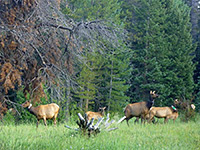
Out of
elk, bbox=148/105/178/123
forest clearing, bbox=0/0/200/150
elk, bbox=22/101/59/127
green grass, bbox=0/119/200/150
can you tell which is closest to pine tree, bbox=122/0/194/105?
forest clearing, bbox=0/0/200/150

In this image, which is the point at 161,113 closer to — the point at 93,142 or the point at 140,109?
the point at 140,109

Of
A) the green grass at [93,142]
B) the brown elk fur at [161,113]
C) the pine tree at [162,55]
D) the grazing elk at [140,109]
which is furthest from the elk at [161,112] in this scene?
the pine tree at [162,55]

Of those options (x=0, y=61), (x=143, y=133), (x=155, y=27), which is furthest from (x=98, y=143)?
(x=155, y=27)

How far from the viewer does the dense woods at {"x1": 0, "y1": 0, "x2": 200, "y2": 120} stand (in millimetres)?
11805

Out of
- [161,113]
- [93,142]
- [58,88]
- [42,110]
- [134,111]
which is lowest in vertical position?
[93,142]

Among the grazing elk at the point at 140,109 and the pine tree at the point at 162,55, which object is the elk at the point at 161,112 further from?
the pine tree at the point at 162,55

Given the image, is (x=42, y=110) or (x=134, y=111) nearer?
(x=42, y=110)

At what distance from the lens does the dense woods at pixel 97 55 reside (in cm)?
1180

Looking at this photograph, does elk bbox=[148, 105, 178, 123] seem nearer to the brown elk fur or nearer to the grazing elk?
the brown elk fur

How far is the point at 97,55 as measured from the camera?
12773 mm

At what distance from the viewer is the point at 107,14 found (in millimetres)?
29297

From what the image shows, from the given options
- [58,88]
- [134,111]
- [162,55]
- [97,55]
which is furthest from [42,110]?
[162,55]

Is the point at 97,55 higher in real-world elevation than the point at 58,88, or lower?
higher

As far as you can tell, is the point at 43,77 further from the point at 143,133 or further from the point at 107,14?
the point at 107,14
